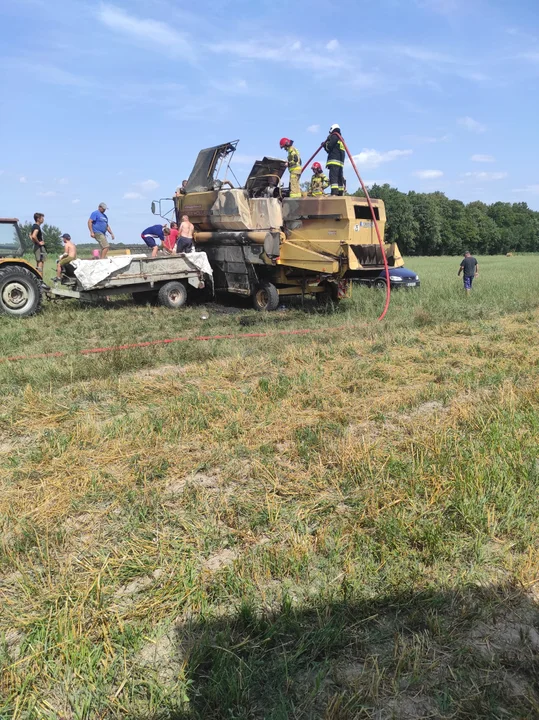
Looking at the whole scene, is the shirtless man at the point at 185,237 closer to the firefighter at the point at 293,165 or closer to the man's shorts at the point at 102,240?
the man's shorts at the point at 102,240

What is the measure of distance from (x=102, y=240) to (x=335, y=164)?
5580 millimetres

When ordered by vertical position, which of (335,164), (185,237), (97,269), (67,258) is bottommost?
(97,269)

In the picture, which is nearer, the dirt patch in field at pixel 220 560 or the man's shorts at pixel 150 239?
the dirt patch in field at pixel 220 560

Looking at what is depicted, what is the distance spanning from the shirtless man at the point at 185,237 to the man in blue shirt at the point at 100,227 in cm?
177

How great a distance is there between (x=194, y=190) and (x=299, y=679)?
37.6ft

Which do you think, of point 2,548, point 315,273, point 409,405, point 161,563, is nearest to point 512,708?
point 161,563

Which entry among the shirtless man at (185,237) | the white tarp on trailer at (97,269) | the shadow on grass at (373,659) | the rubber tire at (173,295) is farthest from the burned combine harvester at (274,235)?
the shadow on grass at (373,659)

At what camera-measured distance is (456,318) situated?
9.62 meters

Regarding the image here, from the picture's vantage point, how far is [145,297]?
1180 cm

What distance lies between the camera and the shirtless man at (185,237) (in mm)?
11469

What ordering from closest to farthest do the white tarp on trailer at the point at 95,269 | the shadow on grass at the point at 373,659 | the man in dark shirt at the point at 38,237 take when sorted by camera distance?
the shadow on grass at the point at 373,659, the white tarp on trailer at the point at 95,269, the man in dark shirt at the point at 38,237

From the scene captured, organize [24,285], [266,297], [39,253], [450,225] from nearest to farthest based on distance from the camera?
[24,285] → [266,297] → [39,253] → [450,225]

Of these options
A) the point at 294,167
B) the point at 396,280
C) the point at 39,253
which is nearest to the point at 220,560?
the point at 294,167

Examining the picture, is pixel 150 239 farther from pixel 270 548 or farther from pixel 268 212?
pixel 270 548
